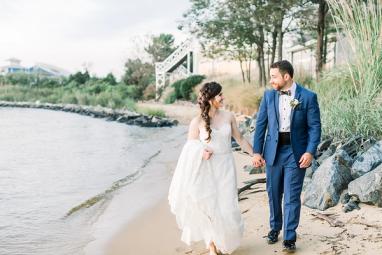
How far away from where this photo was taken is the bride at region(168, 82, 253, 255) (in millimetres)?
5207

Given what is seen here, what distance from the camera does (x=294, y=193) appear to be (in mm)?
5277

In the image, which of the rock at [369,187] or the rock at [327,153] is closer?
the rock at [369,187]

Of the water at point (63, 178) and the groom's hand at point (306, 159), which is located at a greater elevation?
the groom's hand at point (306, 159)

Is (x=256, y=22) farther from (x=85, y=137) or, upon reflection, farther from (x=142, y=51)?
(x=142, y=51)

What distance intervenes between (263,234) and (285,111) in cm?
144

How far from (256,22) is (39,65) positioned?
65.4 meters

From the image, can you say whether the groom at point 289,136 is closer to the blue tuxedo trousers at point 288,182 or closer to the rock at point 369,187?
the blue tuxedo trousers at point 288,182

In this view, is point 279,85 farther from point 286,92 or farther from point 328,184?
point 328,184

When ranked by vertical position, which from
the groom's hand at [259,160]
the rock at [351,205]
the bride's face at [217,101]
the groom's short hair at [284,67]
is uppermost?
the groom's short hair at [284,67]

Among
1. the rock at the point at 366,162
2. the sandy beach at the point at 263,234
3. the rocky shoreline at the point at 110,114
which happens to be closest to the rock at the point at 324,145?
the sandy beach at the point at 263,234

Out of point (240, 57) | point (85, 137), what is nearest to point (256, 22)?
point (240, 57)

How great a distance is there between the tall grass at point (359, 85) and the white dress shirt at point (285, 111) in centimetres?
304

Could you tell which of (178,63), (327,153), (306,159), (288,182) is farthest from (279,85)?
(178,63)

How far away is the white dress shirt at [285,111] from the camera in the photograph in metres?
5.32
